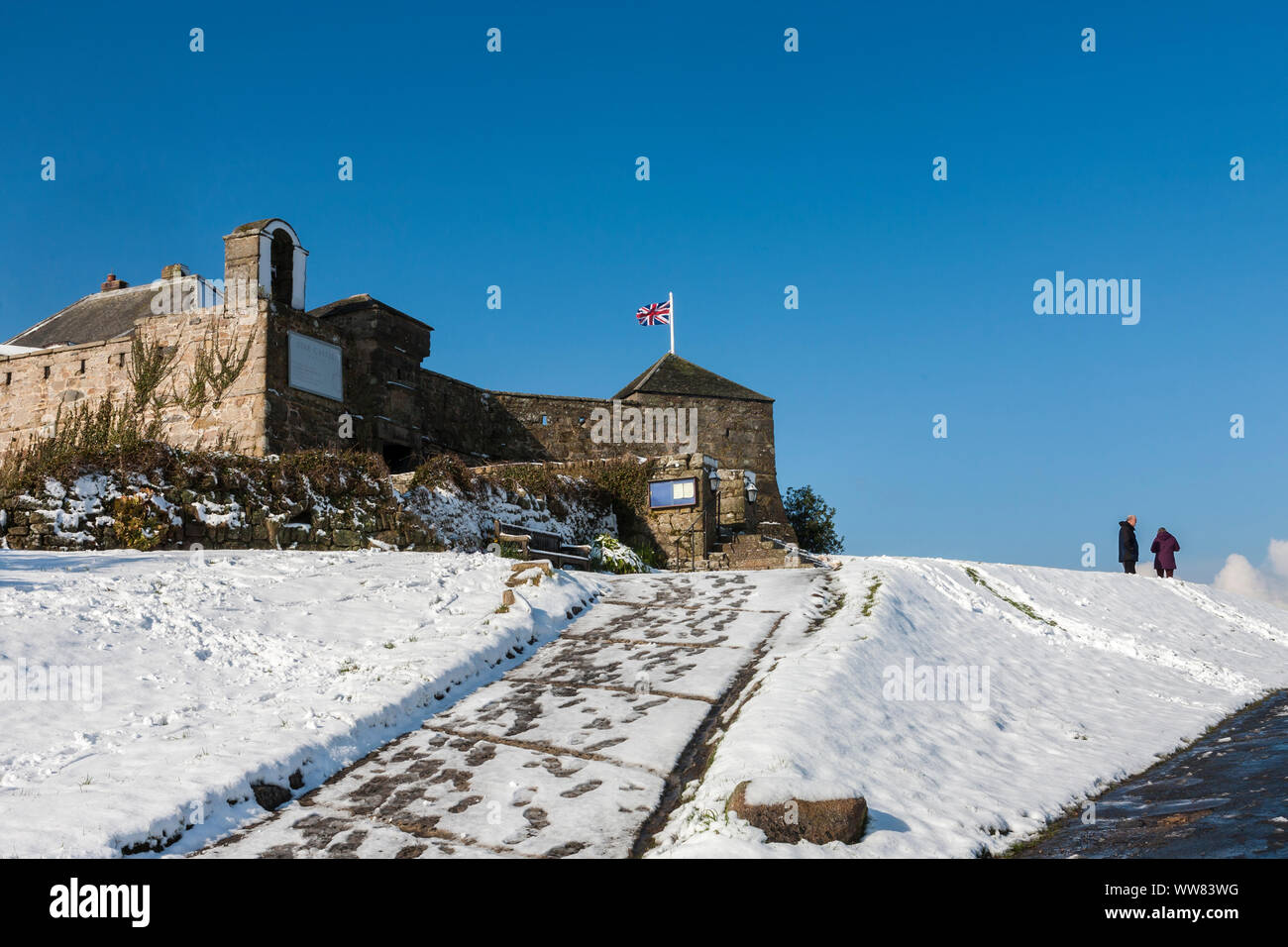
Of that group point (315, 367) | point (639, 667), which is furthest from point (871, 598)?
point (315, 367)

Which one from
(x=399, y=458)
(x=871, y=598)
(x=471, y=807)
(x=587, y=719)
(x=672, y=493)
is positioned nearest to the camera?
(x=471, y=807)

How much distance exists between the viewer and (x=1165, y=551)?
21812 mm

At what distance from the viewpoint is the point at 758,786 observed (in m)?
5.92

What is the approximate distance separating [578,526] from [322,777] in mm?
13555

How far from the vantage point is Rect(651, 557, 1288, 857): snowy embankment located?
251 inches

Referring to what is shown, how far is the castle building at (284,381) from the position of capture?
2263 cm

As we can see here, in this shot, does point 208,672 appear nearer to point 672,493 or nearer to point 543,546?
point 543,546

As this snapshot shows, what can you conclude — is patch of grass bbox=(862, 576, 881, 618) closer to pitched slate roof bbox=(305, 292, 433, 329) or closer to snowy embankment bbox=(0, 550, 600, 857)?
snowy embankment bbox=(0, 550, 600, 857)

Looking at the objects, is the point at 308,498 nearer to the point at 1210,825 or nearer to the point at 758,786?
the point at 758,786

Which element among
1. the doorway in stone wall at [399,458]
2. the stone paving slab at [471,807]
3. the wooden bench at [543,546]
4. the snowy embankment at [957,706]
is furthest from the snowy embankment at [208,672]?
the doorway in stone wall at [399,458]

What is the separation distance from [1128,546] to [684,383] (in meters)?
15.5

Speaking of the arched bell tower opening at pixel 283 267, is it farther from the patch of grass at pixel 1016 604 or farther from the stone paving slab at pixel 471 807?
the stone paving slab at pixel 471 807

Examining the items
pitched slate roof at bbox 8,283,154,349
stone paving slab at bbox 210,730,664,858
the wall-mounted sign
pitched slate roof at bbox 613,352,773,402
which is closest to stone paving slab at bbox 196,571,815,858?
stone paving slab at bbox 210,730,664,858

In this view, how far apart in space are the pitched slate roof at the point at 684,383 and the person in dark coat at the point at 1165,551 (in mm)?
14422
